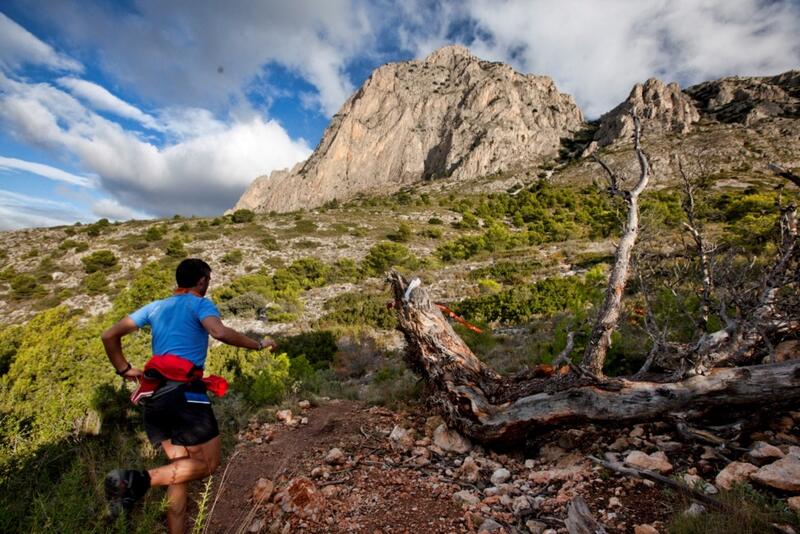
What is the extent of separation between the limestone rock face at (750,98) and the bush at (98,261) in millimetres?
65410

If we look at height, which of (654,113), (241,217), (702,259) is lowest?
(702,259)

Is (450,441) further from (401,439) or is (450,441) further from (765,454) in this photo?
(765,454)

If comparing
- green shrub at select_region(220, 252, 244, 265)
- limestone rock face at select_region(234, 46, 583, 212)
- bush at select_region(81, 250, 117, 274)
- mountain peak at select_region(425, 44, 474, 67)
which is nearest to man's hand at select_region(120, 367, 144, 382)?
green shrub at select_region(220, 252, 244, 265)

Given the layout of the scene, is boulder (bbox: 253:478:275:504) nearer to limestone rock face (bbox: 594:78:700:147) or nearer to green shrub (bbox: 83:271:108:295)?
green shrub (bbox: 83:271:108:295)

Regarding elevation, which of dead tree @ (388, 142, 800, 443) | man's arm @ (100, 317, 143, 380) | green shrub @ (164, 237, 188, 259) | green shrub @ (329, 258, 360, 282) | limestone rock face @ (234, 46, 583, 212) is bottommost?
dead tree @ (388, 142, 800, 443)

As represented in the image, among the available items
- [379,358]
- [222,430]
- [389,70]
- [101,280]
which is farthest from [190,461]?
[389,70]

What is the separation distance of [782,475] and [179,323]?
386 cm

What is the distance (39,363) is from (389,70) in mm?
118110

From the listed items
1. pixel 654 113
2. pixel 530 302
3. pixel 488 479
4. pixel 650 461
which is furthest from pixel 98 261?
pixel 654 113

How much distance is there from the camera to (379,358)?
29.1ft

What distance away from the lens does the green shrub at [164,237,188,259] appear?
72.9ft

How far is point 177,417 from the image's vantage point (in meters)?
2.53

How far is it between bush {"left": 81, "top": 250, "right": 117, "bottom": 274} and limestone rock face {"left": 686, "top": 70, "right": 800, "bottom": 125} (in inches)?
2575

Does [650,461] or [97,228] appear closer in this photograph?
[650,461]
